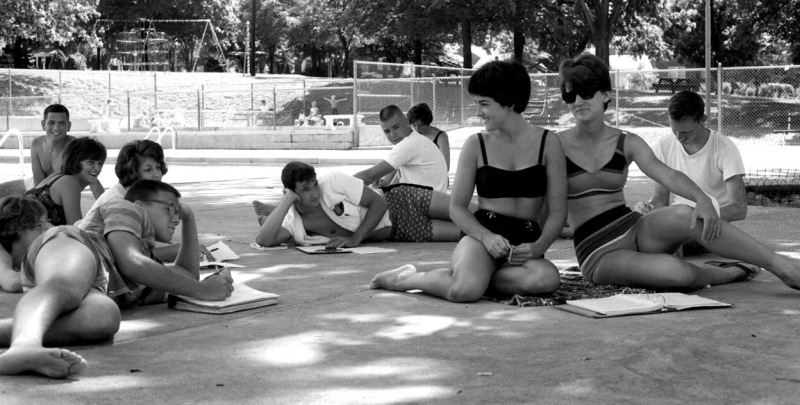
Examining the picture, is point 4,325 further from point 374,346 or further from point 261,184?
point 261,184

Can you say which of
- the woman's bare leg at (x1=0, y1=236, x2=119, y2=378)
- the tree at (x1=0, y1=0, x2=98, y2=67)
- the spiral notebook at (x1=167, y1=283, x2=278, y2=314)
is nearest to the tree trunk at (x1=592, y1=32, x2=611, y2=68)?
the tree at (x1=0, y1=0, x2=98, y2=67)

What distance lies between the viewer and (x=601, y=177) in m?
6.56

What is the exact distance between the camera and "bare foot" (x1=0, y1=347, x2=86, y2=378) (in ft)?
14.3

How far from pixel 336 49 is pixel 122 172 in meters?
64.3

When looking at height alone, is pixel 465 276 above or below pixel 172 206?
below

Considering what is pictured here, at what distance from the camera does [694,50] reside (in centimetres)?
5603

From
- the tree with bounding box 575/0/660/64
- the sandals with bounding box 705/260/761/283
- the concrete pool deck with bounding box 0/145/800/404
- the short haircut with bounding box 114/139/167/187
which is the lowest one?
the concrete pool deck with bounding box 0/145/800/404

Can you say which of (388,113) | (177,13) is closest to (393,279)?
(388,113)

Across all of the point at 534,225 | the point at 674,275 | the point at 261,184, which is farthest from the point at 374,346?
the point at 261,184

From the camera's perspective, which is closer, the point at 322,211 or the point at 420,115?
the point at 322,211

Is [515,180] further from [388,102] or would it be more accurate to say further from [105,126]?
[105,126]

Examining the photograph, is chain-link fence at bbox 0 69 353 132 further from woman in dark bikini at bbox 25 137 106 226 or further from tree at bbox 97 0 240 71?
woman in dark bikini at bbox 25 137 106 226

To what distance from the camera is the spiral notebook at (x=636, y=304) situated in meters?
5.79

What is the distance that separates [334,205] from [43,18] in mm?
44009
